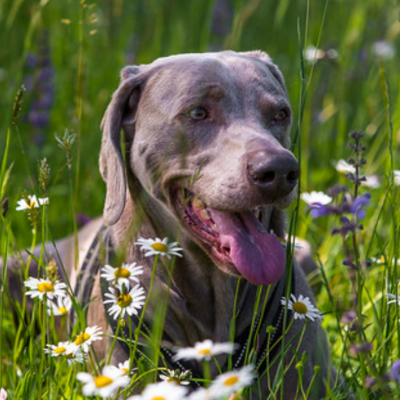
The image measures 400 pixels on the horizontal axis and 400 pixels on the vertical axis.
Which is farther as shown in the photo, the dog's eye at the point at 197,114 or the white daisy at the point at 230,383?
the dog's eye at the point at 197,114

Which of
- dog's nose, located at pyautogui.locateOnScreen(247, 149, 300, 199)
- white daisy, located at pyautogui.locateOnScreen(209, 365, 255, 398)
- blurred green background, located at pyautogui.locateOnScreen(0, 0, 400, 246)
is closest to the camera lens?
white daisy, located at pyautogui.locateOnScreen(209, 365, 255, 398)

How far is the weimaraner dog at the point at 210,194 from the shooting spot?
7.42ft

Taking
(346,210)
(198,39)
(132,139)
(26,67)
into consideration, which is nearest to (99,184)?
(26,67)

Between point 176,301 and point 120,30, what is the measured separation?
324cm

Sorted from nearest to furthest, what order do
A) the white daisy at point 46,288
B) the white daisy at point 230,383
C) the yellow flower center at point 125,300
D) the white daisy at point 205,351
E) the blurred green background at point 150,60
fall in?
the white daisy at point 230,383
the white daisy at point 205,351
the yellow flower center at point 125,300
the white daisy at point 46,288
the blurred green background at point 150,60

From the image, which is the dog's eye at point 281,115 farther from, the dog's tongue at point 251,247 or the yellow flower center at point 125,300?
the yellow flower center at point 125,300

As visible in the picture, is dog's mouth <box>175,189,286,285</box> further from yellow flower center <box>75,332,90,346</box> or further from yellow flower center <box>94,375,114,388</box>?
yellow flower center <box>94,375,114,388</box>

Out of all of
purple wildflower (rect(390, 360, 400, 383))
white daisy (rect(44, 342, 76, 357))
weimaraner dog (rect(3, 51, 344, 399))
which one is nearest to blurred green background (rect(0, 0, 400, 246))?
weimaraner dog (rect(3, 51, 344, 399))

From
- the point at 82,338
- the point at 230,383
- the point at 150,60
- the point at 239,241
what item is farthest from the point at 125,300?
the point at 150,60

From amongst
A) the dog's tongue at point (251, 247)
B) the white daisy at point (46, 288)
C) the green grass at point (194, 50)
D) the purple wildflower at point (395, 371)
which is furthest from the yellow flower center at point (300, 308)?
the green grass at point (194, 50)

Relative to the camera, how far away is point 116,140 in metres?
2.63

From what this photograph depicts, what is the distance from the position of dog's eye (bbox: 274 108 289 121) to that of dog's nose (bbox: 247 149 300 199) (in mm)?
409

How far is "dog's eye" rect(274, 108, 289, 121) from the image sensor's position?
2582mm

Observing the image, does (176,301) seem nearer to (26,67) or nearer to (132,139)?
(132,139)
